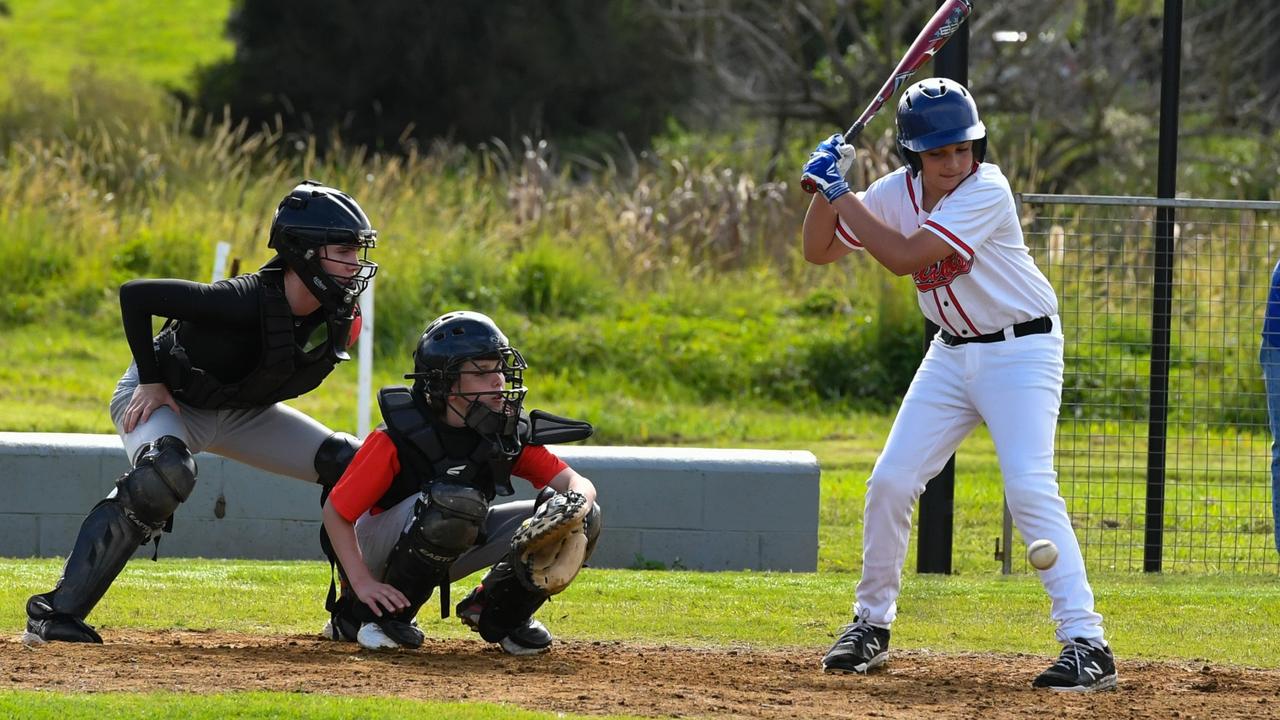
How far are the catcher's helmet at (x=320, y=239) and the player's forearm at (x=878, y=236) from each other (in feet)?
5.13

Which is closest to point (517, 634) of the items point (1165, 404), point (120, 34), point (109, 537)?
point (109, 537)

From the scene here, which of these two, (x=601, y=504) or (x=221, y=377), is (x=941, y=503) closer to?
(x=601, y=504)

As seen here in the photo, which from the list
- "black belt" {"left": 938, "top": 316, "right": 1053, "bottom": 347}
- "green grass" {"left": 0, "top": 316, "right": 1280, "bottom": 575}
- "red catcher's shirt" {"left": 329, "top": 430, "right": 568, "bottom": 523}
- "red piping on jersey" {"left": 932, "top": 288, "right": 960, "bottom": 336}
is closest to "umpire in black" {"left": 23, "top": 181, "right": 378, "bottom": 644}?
"red catcher's shirt" {"left": 329, "top": 430, "right": 568, "bottom": 523}

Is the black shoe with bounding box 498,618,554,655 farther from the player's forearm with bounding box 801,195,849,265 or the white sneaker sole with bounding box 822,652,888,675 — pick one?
the player's forearm with bounding box 801,195,849,265

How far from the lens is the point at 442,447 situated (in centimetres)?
556

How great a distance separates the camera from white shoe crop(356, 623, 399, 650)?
221 inches

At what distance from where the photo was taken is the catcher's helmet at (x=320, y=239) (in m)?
5.69

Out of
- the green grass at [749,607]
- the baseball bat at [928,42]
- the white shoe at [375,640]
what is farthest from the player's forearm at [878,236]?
the white shoe at [375,640]

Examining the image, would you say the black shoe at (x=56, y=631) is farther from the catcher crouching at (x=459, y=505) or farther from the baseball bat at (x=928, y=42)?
the baseball bat at (x=928, y=42)

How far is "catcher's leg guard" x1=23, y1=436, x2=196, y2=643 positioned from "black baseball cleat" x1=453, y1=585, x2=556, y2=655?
997 millimetres

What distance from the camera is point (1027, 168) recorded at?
757 inches

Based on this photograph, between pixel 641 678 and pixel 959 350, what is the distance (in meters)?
1.45

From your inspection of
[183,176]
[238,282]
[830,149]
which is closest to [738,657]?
[830,149]

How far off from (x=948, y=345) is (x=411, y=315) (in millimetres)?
10291
